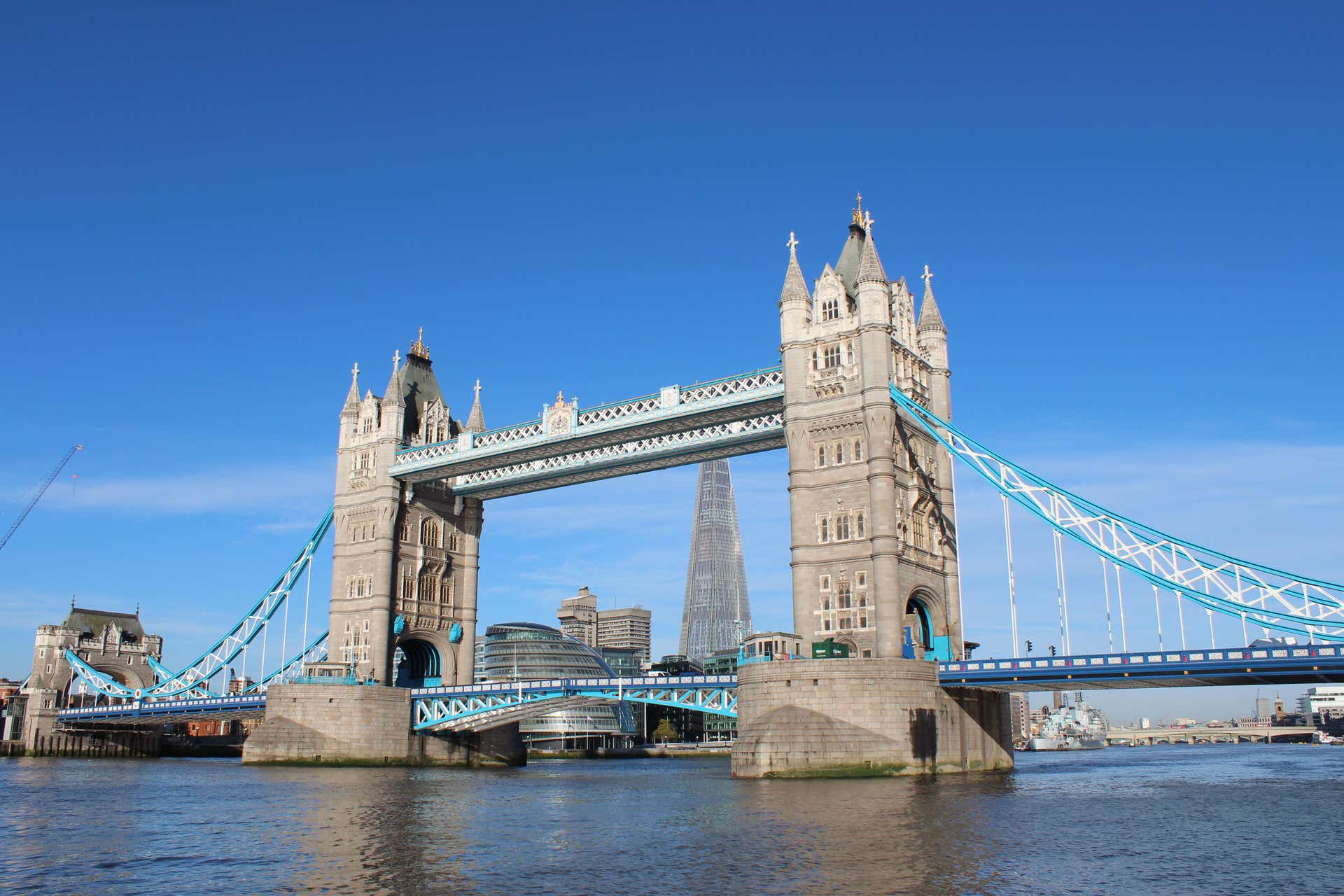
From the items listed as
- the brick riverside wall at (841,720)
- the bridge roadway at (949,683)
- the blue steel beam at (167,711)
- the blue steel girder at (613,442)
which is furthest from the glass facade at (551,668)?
the brick riverside wall at (841,720)

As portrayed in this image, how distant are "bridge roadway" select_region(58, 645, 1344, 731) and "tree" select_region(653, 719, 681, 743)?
8417 cm

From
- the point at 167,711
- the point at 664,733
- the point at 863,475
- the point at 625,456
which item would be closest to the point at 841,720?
the point at 863,475

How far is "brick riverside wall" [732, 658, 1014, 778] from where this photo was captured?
195 feet

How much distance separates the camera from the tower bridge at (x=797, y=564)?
198 ft

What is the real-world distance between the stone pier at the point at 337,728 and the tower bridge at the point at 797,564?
148 mm

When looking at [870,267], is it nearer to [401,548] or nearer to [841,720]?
[841,720]

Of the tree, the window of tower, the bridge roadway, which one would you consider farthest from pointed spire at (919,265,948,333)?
the tree

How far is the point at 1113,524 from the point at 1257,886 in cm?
3529

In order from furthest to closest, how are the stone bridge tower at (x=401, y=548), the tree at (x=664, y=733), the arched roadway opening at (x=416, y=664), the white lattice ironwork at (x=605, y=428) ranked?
the tree at (x=664, y=733)
the arched roadway opening at (x=416, y=664)
the stone bridge tower at (x=401, y=548)
the white lattice ironwork at (x=605, y=428)

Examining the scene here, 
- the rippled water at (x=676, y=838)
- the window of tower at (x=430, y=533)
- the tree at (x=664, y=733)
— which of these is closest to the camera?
the rippled water at (x=676, y=838)

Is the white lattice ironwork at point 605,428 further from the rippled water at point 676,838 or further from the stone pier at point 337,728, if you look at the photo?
the rippled water at point 676,838

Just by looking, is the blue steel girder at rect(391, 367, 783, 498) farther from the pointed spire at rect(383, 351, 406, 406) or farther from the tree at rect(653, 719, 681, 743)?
the tree at rect(653, 719, 681, 743)

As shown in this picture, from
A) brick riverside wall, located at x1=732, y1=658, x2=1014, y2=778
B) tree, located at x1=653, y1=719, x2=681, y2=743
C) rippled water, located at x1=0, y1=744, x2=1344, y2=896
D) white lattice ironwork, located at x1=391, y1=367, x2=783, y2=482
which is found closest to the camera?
rippled water, located at x1=0, y1=744, x2=1344, y2=896

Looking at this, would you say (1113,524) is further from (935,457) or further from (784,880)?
→ (784,880)
